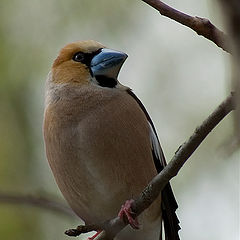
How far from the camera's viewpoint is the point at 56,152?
4.02 m

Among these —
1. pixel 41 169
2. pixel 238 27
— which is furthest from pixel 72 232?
pixel 41 169

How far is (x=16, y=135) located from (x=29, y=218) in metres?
1.55

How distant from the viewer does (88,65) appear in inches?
177

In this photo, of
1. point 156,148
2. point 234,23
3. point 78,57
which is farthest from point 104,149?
point 234,23

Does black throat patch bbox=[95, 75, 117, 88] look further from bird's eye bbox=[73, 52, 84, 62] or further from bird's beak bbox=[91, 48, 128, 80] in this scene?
bird's eye bbox=[73, 52, 84, 62]

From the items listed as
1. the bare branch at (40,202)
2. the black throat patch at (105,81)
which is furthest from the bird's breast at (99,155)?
the bare branch at (40,202)

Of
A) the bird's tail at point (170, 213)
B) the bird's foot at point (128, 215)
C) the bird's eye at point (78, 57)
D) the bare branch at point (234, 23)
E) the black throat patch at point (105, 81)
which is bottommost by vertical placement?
the bird's tail at point (170, 213)

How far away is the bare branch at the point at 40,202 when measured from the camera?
1954mm

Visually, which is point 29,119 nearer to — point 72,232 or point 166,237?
point 166,237

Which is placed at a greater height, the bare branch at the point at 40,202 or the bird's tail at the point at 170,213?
the bare branch at the point at 40,202

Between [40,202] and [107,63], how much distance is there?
7.46 ft

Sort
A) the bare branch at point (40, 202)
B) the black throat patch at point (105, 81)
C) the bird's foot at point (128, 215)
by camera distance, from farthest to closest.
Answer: the black throat patch at point (105, 81), the bird's foot at point (128, 215), the bare branch at point (40, 202)

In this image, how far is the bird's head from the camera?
4.30 meters

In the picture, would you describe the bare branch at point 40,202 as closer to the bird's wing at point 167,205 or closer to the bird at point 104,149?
the bird at point 104,149
